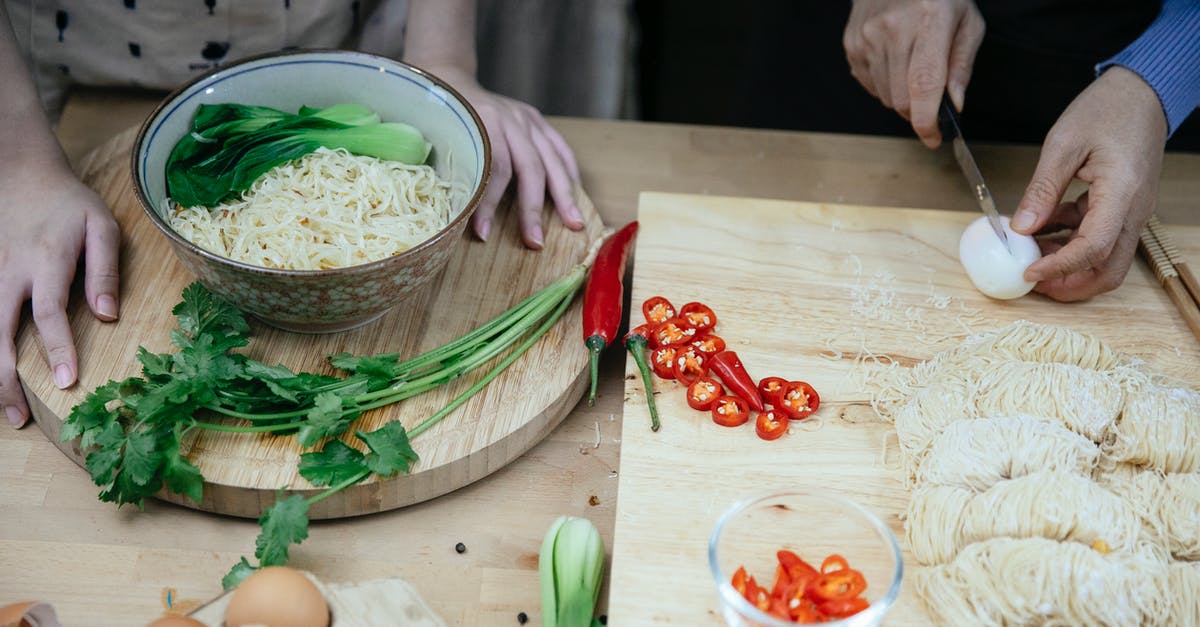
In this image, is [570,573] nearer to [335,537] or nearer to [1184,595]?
[335,537]

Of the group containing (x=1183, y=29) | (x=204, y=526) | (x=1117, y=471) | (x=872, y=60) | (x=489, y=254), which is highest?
(x=1183, y=29)

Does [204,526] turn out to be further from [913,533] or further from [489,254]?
[913,533]

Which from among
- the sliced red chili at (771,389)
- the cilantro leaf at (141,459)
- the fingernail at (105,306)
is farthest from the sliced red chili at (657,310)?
the fingernail at (105,306)

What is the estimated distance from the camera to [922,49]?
2.15 meters

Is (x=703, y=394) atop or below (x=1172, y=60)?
below

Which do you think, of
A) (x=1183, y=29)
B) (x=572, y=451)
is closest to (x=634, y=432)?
(x=572, y=451)

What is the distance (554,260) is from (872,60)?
0.89 m

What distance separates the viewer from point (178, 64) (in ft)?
7.73

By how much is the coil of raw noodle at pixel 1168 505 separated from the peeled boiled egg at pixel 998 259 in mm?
487

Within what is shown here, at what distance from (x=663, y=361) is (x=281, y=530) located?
724mm

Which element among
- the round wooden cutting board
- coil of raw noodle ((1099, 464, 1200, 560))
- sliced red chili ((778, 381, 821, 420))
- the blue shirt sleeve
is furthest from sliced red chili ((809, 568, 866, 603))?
the blue shirt sleeve

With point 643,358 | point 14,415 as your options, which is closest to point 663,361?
point 643,358

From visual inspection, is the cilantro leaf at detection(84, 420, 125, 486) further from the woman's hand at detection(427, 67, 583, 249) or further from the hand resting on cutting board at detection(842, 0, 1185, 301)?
the hand resting on cutting board at detection(842, 0, 1185, 301)

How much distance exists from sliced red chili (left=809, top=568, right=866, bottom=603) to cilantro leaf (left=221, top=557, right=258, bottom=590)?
84 centimetres
